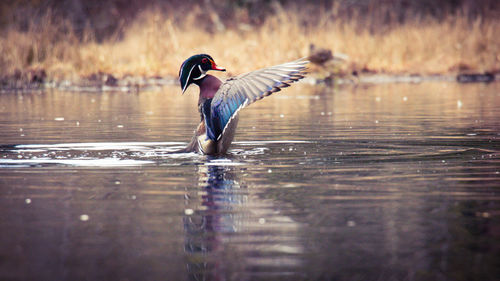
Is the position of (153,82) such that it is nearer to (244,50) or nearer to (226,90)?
(244,50)

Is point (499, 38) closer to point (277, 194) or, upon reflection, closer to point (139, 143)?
point (139, 143)

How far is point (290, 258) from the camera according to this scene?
468 cm

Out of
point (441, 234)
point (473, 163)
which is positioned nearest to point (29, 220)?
point (441, 234)

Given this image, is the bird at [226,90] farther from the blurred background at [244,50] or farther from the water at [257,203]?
the blurred background at [244,50]

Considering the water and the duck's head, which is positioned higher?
the duck's head

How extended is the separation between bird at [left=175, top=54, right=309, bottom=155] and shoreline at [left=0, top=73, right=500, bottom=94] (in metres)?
15.2

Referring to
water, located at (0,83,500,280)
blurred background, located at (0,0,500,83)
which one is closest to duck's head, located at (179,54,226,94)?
water, located at (0,83,500,280)

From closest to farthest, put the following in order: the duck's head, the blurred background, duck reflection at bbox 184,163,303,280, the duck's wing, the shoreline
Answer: duck reflection at bbox 184,163,303,280
the duck's wing
the duck's head
the shoreline
the blurred background

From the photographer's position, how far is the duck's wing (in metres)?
8.16

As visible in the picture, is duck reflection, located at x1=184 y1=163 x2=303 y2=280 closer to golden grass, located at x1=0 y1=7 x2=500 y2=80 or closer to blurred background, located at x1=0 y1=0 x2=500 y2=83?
blurred background, located at x1=0 y1=0 x2=500 y2=83

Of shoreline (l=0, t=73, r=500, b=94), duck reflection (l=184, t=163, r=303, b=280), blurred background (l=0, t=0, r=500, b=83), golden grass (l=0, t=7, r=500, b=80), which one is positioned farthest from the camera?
golden grass (l=0, t=7, r=500, b=80)

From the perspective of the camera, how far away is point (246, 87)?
324 inches

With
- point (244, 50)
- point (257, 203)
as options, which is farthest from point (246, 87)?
point (244, 50)

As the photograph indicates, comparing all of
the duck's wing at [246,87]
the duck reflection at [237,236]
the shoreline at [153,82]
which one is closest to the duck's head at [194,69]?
the duck's wing at [246,87]
